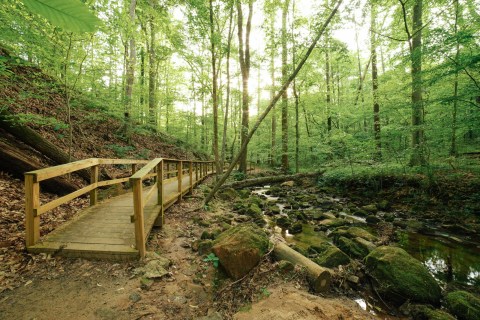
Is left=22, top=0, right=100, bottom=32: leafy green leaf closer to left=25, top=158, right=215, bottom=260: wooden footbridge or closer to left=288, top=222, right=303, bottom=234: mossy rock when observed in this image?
left=25, top=158, right=215, bottom=260: wooden footbridge

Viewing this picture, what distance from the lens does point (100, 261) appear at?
3180 mm

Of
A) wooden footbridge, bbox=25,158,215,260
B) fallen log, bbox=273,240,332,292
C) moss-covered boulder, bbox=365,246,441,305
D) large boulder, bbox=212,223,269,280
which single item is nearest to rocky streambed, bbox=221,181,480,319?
moss-covered boulder, bbox=365,246,441,305

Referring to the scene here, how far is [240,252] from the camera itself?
329 centimetres

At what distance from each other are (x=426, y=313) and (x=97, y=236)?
472 centimetres

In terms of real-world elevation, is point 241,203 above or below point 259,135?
below

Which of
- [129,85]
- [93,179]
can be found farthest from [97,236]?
[129,85]

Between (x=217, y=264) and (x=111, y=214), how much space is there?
7.99ft

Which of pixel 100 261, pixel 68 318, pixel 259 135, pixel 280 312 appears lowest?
pixel 280 312

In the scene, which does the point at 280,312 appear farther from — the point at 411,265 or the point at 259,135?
the point at 259,135

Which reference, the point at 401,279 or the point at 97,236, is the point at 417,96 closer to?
the point at 401,279

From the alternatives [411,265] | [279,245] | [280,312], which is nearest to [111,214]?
[279,245]

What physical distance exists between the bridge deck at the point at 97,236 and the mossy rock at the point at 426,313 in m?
3.85

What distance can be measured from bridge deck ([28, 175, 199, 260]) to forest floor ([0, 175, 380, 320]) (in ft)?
0.38

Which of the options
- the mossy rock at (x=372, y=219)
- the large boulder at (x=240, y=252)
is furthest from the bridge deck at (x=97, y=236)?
the mossy rock at (x=372, y=219)
